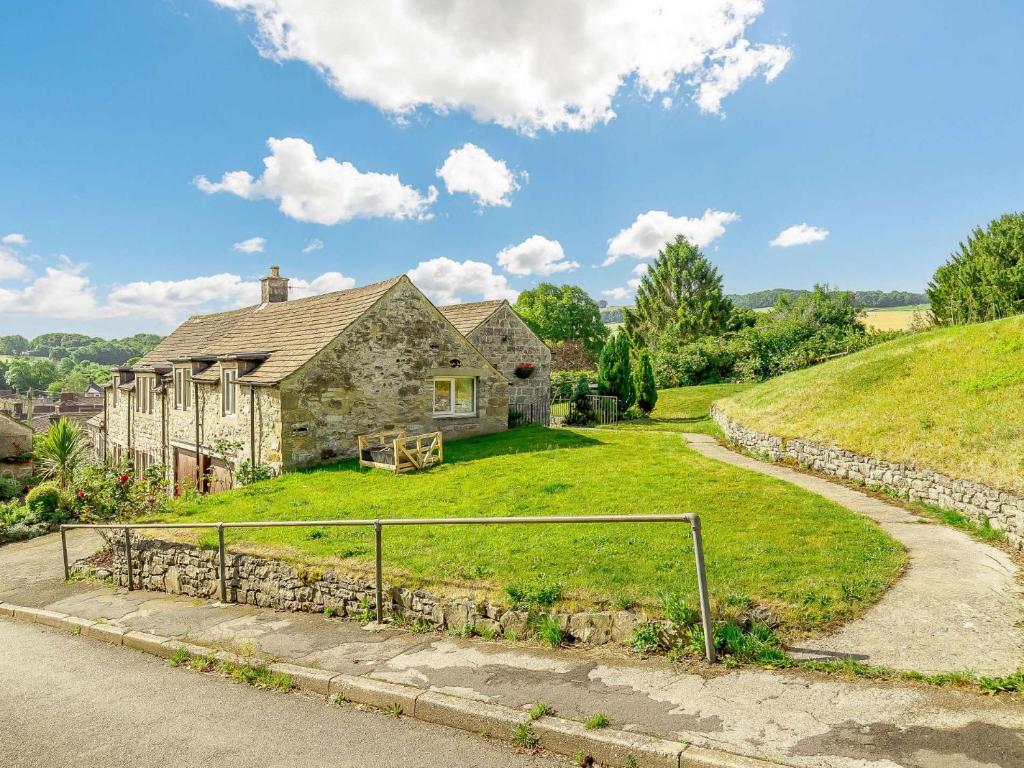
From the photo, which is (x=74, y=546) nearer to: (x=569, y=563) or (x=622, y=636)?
(x=569, y=563)

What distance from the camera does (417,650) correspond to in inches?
240

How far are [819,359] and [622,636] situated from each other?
33.5 meters

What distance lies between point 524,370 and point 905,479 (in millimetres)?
18539

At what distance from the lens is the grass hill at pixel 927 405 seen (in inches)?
425

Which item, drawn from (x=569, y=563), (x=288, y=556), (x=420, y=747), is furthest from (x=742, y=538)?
(x=288, y=556)

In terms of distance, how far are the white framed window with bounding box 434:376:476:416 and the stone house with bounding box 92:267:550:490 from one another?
0.13ft

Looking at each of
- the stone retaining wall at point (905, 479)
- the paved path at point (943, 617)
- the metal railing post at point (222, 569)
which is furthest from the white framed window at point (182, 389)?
the paved path at point (943, 617)

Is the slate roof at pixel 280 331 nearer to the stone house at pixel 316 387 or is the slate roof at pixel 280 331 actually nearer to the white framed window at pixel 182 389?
the stone house at pixel 316 387

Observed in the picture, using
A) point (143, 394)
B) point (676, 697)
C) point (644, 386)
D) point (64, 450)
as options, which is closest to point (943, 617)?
point (676, 697)

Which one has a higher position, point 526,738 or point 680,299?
point 680,299

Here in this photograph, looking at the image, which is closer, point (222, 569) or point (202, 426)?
point (222, 569)

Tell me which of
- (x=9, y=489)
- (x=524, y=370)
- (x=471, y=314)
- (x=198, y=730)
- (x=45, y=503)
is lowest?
(x=9, y=489)

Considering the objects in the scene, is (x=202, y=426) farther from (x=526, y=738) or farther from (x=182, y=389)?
(x=526, y=738)

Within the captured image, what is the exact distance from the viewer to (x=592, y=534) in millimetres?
8672
